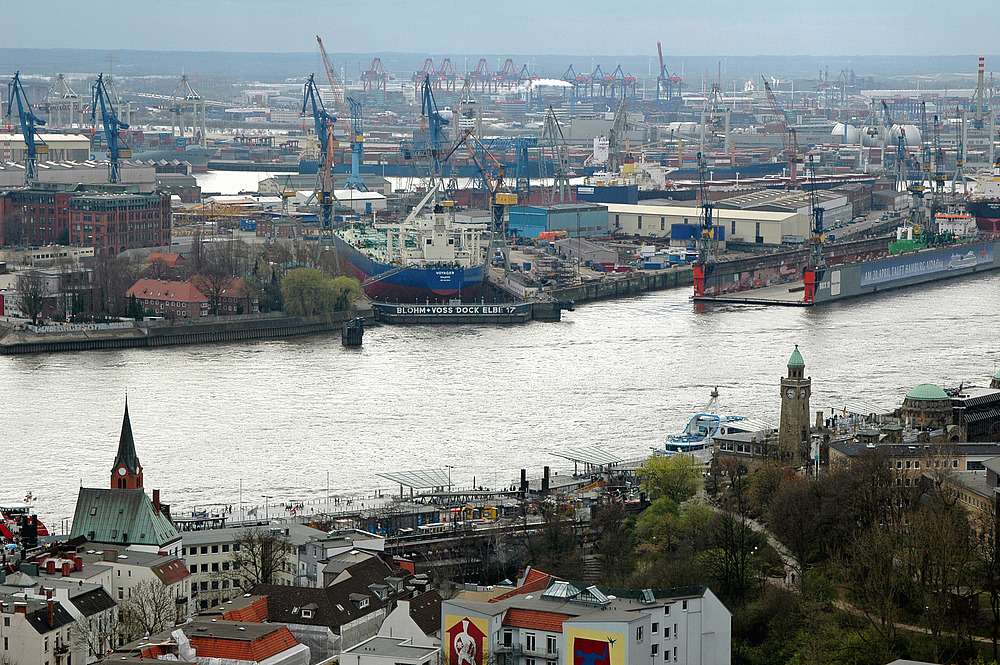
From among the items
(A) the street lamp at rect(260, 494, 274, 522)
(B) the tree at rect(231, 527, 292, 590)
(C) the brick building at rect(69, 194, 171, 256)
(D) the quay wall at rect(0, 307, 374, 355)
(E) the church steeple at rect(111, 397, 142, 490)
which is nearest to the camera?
(B) the tree at rect(231, 527, 292, 590)

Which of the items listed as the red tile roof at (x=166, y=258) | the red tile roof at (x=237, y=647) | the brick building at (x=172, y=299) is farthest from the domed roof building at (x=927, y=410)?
the red tile roof at (x=166, y=258)

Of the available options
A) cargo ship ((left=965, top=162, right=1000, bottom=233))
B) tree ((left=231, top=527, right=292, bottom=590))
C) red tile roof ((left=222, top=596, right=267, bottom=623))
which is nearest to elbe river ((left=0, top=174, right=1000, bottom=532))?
tree ((left=231, top=527, right=292, bottom=590))

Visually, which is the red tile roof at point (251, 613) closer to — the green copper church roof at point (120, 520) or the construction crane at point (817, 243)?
the green copper church roof at point (120, 520)

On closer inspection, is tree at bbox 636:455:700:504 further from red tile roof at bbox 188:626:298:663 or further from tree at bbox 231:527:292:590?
red tile roof at bbox 188:626:298:663

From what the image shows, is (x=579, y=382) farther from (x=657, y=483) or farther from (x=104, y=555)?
(x=104, y=555)

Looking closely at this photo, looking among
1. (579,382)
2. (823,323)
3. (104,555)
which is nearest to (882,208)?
(823,323)

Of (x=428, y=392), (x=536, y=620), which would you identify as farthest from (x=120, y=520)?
(x=428, y=392)

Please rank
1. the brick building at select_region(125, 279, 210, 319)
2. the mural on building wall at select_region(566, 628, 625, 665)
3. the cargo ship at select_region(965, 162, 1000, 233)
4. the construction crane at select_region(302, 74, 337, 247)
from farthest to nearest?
1. the cargo ship at select_region(965, 162, 1000, 233)
2. the construction crane at select_region(302, 74, 337, 247)
3. the brick building at select_region(125, 279, 210, 319)
4. the mural on building wall at select_region(566, 628, 625, 665)
